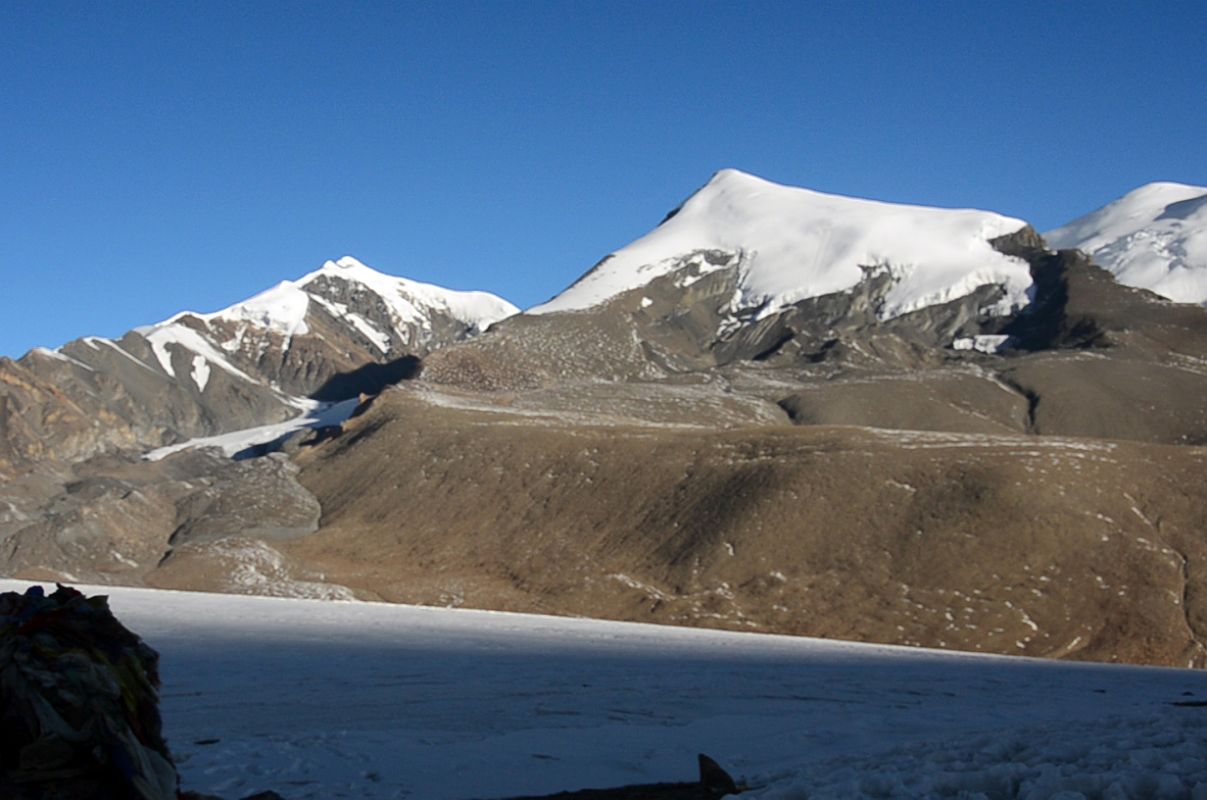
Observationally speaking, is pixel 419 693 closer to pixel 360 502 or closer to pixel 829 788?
pixel 829 788

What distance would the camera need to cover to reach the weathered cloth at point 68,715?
20.2 ft

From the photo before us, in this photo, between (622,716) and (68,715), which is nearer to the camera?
(68,715)

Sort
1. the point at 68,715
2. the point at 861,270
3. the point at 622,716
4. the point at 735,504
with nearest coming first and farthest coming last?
the point at 68,715 < the point at 622,716 < the point at 735,504 < the point at 861,270

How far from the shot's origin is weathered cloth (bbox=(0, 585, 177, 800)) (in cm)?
615

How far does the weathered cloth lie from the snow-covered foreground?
2.58m

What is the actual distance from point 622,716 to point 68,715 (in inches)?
320

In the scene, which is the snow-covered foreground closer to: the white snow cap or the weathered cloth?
the weathered cloth

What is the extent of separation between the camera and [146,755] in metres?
6.65

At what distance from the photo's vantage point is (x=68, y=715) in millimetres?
6305

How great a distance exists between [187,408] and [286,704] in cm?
17885

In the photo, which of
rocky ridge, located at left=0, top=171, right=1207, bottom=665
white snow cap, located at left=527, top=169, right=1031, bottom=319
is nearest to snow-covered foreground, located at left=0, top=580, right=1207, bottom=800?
rocky ridge, located at left=0, top=171, right=1207, bottom=665

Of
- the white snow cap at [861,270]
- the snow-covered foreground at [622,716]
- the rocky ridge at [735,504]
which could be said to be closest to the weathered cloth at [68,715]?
the snow-covered foreground at [622,716]

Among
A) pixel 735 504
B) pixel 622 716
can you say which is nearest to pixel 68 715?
pixel 622 716

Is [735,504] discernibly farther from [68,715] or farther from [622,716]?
[68,715]
